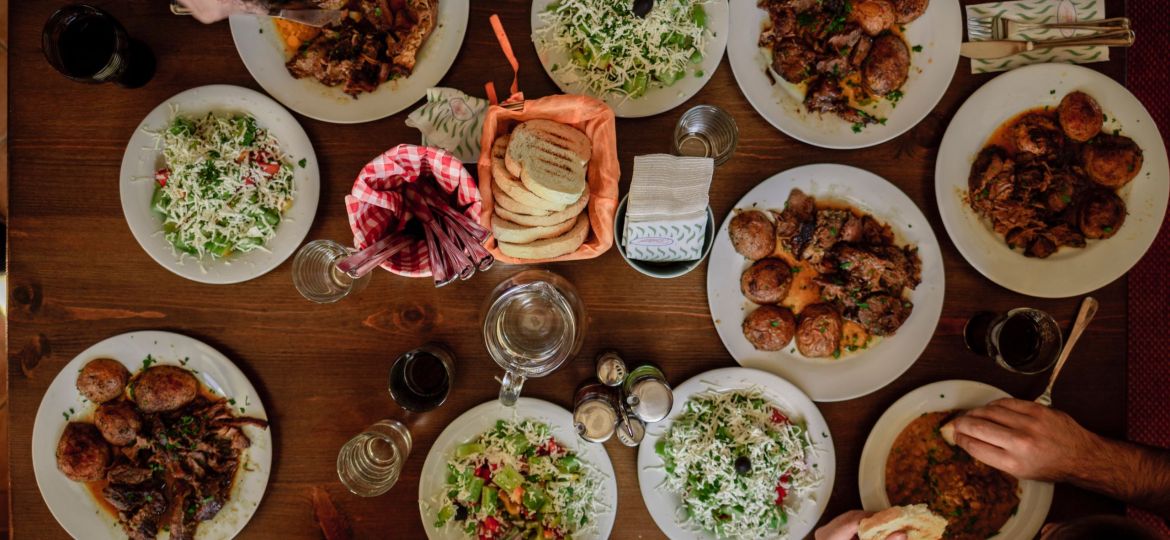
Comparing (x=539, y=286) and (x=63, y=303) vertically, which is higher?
(x=539, y=286)

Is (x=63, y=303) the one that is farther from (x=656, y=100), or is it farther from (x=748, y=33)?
(x=748, y=33)

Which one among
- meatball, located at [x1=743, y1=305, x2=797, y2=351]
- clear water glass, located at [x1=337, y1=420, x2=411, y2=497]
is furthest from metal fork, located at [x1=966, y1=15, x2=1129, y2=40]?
clear water glass, located at [x1=337, y1=420, x2=411, y2=497]

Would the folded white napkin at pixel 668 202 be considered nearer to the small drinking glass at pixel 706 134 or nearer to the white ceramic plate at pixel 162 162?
the small drinking glass at pixel 706 134

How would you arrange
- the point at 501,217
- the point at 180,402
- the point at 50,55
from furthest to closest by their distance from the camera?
1. the point at 180,402
2. the point at 50,55
3. the point at 501,217

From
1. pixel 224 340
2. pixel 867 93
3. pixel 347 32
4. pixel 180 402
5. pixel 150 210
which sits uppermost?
pixel 867 93

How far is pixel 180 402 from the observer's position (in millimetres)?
2467

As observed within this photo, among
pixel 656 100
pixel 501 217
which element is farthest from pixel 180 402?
pixel 656 100

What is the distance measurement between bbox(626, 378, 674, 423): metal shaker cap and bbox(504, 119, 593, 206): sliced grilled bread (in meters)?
0.77

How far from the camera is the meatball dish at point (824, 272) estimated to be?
2453 mm

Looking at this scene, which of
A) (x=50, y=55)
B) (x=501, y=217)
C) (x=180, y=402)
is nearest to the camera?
(x=501, y=217)

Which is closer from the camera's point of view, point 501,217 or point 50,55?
point 501,217

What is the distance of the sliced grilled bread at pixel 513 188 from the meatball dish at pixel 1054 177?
1.75 meters

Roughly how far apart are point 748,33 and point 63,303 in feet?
9.85

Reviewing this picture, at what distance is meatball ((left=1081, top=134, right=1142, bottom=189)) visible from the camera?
2453mm
